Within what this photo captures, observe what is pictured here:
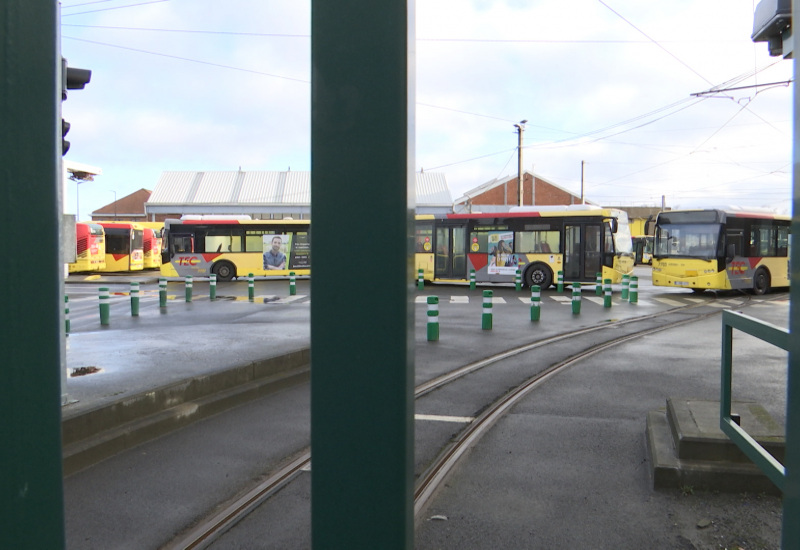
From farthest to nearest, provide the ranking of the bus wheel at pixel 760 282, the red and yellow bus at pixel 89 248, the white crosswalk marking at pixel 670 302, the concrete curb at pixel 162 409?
the red and yellow bus at pixel 89 248 → the bus wheel at pixel 760 282 → the white crosswalk marking at pixel 670 302 → the concrete curb at pixel 162 409

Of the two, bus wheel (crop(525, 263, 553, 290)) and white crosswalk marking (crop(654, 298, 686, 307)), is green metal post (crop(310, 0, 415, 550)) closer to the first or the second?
white crosswalk marking (crop(654, 298, 686, 307))

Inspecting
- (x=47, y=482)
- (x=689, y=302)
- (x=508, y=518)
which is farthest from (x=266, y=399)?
(x=689, y=302)

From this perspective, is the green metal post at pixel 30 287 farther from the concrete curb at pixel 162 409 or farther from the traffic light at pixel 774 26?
the concrete curb at pixel 162 409

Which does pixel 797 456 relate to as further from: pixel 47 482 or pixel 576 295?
pixel 576 295

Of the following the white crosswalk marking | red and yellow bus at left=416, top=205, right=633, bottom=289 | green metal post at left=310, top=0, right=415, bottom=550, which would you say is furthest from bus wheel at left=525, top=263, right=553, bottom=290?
green metal post at left=310, top=0, right=415, bottom=550

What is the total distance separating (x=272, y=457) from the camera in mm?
5152

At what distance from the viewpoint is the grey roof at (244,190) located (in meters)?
52.5

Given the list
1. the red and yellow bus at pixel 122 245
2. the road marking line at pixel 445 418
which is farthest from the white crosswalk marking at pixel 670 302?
the red and yellow bus at pixel 122 245

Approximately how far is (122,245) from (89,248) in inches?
121

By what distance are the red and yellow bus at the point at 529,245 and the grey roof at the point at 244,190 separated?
24.2 metres

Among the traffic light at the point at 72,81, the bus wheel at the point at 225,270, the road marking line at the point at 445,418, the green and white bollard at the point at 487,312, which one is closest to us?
the road marking line at the point at 445,418

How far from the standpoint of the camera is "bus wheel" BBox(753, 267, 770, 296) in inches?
881

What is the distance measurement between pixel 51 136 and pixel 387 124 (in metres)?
0.81

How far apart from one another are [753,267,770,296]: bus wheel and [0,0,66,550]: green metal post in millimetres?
24268
